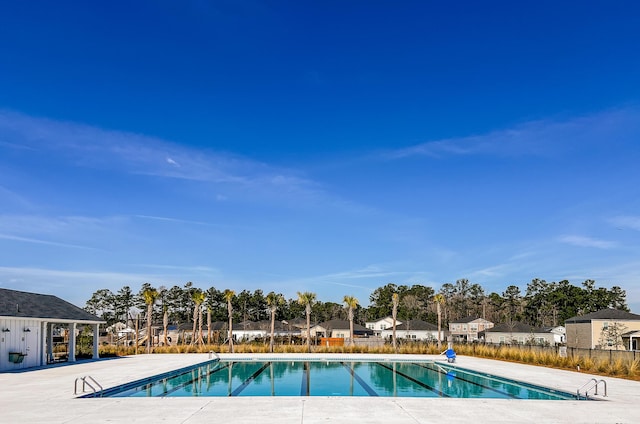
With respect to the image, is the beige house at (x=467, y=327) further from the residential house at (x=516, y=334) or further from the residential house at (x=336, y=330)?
the residential house at (x=336, y=330)

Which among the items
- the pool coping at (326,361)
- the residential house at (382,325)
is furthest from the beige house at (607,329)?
the residential house at (382,325)

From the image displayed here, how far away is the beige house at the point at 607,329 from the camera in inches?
1724

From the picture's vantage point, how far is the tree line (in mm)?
85125

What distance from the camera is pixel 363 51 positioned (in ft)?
86.7

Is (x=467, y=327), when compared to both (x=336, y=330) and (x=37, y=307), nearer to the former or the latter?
(x=336, y=330)

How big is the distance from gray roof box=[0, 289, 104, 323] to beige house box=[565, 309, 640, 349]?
129 ft

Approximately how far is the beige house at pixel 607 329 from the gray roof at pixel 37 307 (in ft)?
129

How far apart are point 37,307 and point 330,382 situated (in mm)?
15307

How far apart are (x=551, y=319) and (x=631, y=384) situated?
7840cm

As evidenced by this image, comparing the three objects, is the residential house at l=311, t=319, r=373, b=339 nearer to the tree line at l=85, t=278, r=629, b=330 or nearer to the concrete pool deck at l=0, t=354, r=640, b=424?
the tree line at l=85, t=278, r=629, b=330

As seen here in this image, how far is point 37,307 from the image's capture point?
85.3 ft

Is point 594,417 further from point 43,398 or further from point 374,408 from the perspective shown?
point 43,398

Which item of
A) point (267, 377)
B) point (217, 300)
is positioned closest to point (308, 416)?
point (267, 377)

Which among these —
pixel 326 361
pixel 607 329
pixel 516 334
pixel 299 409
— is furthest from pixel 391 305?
pixel 299 409
